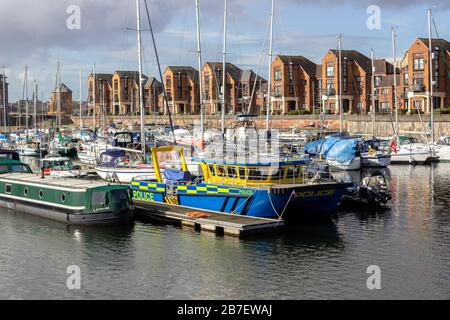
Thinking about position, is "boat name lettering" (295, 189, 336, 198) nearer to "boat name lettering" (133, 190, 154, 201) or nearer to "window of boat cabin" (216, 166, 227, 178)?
"window of boat cabin" (216, 166, 227, 178)

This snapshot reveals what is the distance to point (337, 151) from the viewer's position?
221ft

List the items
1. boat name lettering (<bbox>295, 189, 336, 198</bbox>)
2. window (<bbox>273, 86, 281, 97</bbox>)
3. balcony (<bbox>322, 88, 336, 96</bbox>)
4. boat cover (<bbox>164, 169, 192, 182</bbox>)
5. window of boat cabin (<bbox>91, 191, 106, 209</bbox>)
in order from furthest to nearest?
window (<bbox>273, 86, 281, 97</bbox>) → balcony (<bbox>322, 88, 336, 96</bbox>) → boat cover (<bbox>164, 169, 192, 182</bbox>) → boat name lettering (<bbox>295, 189, 336, 198</bbox>) → window of boat cabin (<bbox>91, 191, 106, 209</bbox>)

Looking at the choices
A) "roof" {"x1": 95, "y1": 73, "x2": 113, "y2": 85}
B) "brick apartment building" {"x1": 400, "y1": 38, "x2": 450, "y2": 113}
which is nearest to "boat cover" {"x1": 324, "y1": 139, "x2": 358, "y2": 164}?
"brick apartment building" {"x1": 400, "y1": 38, "x2": 450, "y2": 113}

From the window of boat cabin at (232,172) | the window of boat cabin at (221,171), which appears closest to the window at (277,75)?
the window of boat cabin at (221,171)

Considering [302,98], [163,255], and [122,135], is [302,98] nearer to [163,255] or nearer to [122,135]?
[122,135]

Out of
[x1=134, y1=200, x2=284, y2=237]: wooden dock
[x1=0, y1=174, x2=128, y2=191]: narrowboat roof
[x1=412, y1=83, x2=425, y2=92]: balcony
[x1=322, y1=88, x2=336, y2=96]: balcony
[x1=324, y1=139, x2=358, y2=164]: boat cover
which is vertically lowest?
[x1=134, y1=200, x2=284, y2=237]: wooden dock

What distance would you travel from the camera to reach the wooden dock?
32.3m

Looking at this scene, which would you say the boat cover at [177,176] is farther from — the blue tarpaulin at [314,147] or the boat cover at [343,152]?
the blue tarpaulin at [314,147]

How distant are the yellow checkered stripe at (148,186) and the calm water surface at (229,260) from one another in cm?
317

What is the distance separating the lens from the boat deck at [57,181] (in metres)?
36.5

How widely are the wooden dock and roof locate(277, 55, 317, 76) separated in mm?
90175

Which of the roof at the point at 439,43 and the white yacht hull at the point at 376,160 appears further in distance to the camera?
A: the roof at the point at 439,43

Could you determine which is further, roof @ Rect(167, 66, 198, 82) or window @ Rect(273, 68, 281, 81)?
roof @ Rect(167, 66, 198, 82)
